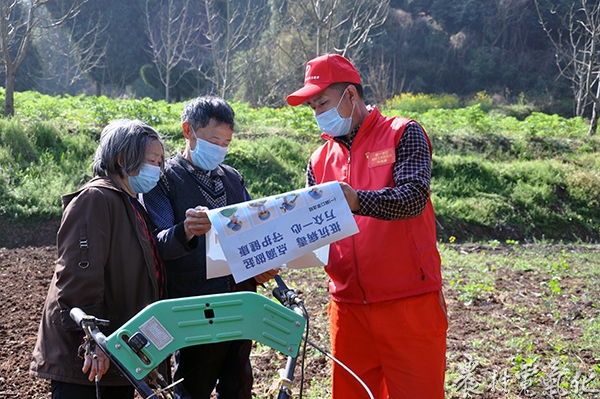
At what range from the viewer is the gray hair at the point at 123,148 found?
269cm

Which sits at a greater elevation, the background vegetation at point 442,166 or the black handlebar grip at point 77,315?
the black handlebar grip at point 77,315

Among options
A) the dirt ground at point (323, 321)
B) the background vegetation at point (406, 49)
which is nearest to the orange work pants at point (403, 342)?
the dirt ground at point (323, 321)

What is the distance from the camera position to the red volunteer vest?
2781 mm

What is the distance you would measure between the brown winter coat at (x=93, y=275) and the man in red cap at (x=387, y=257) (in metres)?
0.90

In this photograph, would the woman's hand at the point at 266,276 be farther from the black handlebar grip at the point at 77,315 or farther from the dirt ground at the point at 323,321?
the dirt ground at the point at 323,321

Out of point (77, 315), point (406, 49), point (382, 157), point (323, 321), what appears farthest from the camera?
point (406, 49)

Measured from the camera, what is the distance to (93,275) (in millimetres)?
2428

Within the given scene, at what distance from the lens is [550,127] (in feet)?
60.0

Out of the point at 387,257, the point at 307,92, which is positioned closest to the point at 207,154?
the point at 307,92

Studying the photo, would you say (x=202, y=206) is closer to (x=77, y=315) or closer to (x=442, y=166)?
(x=77, y=315)

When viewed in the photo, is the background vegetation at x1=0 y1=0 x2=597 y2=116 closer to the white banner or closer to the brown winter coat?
the brown winter coat

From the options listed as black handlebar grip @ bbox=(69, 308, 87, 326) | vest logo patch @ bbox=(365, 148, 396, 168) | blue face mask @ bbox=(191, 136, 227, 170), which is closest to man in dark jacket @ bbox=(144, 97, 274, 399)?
blue face mask @ bbox=(191, 136, 227, 170)

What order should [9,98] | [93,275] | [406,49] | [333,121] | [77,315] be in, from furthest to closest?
[406,49] < [9,98] < [333,121] < [93,275] < [77,315]

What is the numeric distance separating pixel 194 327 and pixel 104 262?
64 cm
